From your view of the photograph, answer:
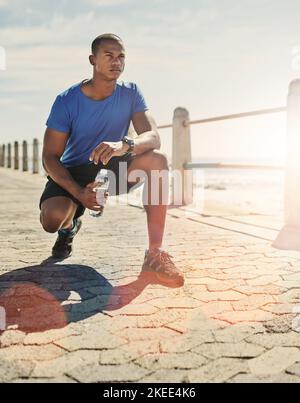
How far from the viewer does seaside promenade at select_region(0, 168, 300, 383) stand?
181 cm

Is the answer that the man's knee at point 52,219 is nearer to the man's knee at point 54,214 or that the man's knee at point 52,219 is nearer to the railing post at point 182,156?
the man's knee at point 54,214

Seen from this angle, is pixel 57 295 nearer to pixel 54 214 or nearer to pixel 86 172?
pixel 54 214

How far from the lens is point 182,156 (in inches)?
280

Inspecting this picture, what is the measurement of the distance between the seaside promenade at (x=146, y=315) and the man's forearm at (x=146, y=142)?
2.64 ft

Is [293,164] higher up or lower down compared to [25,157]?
lower down

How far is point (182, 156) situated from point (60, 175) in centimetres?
404

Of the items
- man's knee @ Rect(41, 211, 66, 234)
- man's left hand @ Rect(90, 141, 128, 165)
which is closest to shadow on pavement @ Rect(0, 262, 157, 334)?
man's knee @ Rect(41, 211, 66, 234)

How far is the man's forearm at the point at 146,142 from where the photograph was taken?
333 cm

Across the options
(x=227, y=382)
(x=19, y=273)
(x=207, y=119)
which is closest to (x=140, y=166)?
(x=19, y=273)

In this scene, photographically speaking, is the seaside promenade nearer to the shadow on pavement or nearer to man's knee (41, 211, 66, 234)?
the shadow on pavement

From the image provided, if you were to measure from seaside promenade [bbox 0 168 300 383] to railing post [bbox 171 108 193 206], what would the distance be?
270 centimetres

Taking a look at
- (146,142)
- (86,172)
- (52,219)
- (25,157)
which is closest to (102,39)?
(146,142)

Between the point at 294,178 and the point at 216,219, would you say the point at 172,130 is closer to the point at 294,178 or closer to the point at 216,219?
the point at 216,219

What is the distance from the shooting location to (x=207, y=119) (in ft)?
21.9
